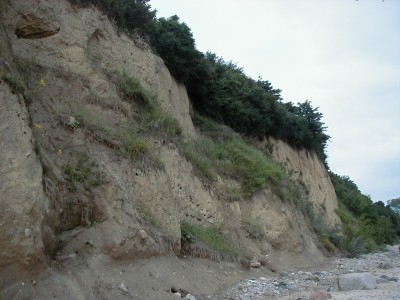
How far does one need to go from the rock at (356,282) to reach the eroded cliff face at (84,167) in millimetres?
3414

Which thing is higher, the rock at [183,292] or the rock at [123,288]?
the rock at [123,288]

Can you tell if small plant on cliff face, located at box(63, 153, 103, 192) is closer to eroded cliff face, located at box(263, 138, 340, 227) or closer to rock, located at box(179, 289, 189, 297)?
rock, located at box(179, 289, 189, 297)

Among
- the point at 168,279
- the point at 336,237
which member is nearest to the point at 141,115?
the point at 168,279

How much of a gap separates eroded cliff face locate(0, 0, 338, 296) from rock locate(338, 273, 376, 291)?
3414 millimetres

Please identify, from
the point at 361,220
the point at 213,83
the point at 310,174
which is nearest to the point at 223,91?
the point at 213,83

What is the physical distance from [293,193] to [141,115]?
9234 mm

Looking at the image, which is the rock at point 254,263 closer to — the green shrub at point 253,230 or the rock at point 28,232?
the green shrub at point 253,230

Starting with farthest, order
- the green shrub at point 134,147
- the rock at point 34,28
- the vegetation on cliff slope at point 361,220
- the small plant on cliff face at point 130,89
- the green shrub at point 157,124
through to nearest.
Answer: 1. the vegetation on cliff slope at point 361,220
2. the small plant on cliff face at point 130,89
3. the green shrub at point 157,124
4. the green shrub at point 134,147
5. the rock at point 34,28

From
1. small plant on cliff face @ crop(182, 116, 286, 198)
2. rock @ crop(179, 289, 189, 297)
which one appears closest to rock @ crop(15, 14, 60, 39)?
small plant on cliff face @ crop(182, 116, 286, 198)

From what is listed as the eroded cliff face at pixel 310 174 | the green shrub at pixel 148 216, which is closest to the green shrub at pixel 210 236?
the green shrub at pixel 148 216

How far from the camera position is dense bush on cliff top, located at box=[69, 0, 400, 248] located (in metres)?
14.9

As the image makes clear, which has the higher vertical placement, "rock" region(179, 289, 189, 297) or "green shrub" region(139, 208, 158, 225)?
"green shrub" region(139, 208, 158, 225)

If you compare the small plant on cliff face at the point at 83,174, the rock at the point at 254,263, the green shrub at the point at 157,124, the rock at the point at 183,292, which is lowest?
the rock at the point at 183,292

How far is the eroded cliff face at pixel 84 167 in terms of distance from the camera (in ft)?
17.9
